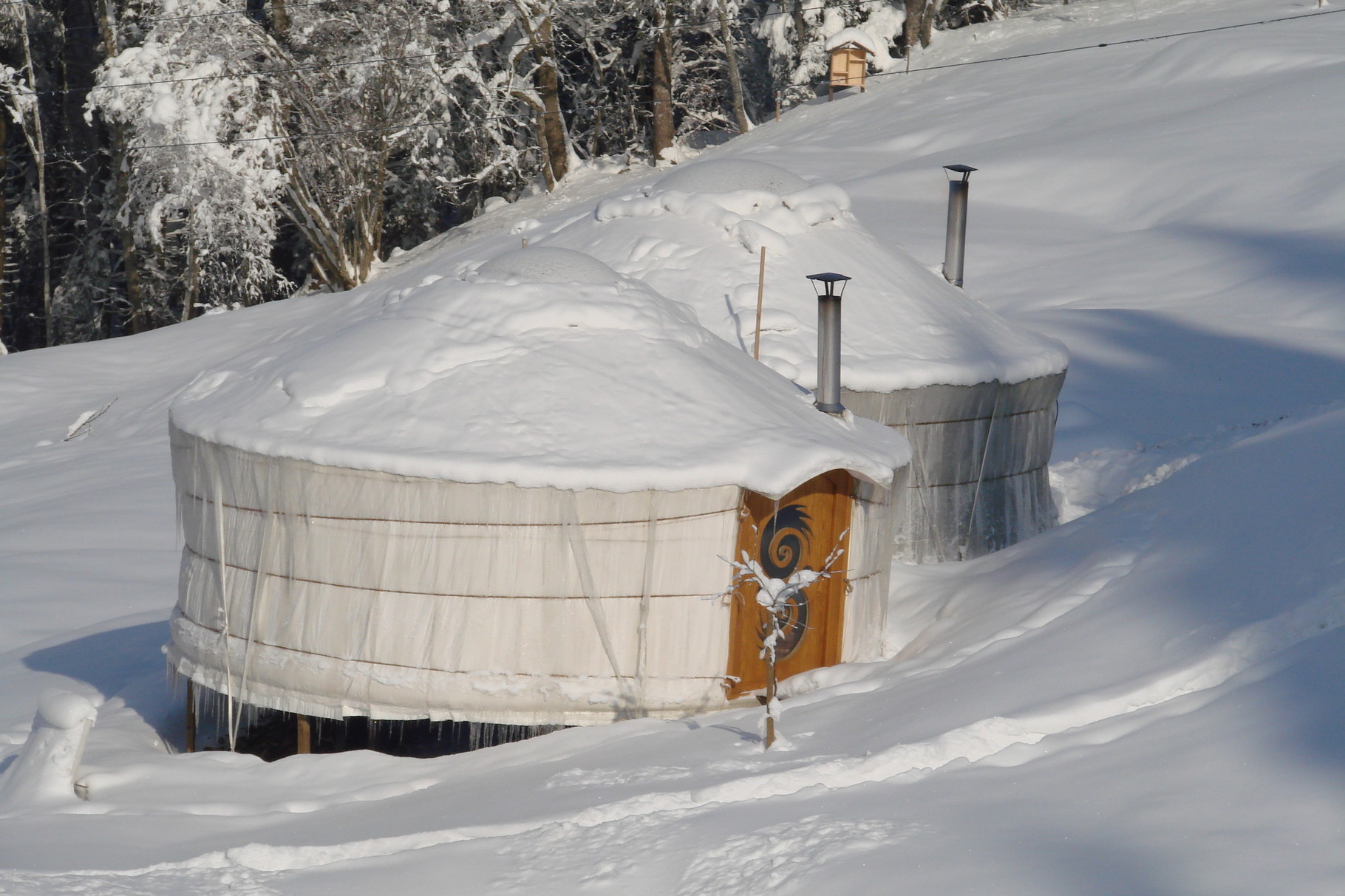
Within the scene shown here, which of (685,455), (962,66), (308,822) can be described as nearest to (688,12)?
(962,66)

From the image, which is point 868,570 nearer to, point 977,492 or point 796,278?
point 977,492

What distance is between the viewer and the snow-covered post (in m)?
4.26

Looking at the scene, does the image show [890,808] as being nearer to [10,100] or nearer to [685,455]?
[685,455]

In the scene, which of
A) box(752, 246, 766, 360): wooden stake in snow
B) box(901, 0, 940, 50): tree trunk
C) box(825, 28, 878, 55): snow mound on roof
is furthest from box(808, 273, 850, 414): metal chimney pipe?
box(901, 0, 940, 50): tree trunk

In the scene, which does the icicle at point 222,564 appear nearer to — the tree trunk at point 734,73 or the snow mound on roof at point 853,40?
the tree trunk at point 734,73

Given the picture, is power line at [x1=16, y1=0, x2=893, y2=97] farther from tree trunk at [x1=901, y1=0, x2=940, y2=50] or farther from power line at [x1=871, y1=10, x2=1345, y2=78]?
tree trunk at [x1=901, y1=0, x2=940, y2=50]

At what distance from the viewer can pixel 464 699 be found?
469cm

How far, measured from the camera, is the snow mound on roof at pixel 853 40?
730 inches

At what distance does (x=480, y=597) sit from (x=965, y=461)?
11.2 ft

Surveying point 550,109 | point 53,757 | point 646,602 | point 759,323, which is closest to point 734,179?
point 759,323

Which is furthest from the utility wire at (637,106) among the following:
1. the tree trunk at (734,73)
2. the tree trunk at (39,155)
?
the tree trunk at (734,73)

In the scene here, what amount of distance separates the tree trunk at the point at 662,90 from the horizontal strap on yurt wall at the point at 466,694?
562 inches

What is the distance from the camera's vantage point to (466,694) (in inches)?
184

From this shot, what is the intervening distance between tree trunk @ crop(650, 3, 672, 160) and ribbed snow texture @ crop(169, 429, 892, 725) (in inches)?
555
